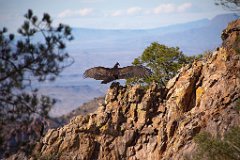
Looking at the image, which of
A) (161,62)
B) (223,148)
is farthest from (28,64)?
(161,62)

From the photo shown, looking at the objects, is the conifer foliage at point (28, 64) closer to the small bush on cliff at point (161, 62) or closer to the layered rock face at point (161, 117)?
the layered rock face at point (161, 117)

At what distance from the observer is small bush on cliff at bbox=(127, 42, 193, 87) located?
37.1m

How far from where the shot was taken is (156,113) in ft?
91.9

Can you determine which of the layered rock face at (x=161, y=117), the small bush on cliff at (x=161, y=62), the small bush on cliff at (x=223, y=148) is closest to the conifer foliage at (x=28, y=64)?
the small bush on cliff at (x=223, y=148)

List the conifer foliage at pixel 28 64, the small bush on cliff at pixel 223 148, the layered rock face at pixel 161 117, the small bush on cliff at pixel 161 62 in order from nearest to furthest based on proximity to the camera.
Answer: the conifer foliage at pixel 28 64 < the small bush on cliff at pixel 223 148 < the layered rock face at pixel 161 117 < the small bush on cliff at pixel 161 62

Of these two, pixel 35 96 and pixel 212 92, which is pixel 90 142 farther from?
pixel 35 96

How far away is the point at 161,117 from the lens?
90.3 ft

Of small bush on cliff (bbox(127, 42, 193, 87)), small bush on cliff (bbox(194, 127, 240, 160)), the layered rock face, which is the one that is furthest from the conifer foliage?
small bush on cliff (bbox(127, 42, 193, 87))

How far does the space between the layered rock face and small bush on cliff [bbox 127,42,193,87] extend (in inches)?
317

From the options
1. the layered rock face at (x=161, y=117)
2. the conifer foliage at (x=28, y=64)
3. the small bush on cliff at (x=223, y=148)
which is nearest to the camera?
the conifer foliage at (x=28, y=64)

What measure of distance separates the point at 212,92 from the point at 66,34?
14749mm

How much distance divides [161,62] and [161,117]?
10893 millimetres

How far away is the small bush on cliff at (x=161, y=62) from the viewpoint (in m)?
37.1

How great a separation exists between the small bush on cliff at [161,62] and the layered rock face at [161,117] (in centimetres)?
806
